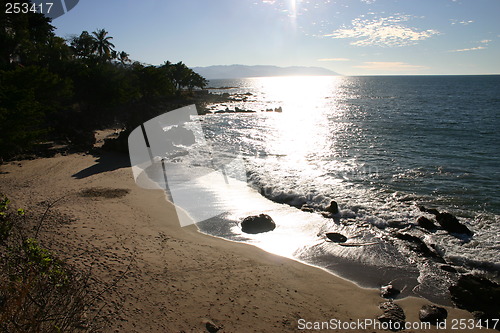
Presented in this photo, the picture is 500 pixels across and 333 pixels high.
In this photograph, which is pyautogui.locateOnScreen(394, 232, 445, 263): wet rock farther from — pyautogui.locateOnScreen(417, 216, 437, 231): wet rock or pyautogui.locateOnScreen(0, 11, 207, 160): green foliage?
pyautogui.locateOnScreen(0, 11, 207, 160): green foliage

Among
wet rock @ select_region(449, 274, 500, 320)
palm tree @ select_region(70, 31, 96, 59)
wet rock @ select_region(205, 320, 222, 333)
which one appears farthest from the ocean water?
palm tree @ select_region(70, 31, 96, 59)

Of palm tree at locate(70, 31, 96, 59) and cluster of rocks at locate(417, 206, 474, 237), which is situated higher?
palm tree at locate(70, 31, 96, 59)

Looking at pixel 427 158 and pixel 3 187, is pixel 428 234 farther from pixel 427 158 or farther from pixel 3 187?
pixel 3 187

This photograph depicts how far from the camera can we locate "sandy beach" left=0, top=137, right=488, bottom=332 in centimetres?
661

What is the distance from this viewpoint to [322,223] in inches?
498

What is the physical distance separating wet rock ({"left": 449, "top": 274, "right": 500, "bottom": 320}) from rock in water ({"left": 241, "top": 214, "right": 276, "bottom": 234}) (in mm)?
6083

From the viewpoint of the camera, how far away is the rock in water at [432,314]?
7048 mm

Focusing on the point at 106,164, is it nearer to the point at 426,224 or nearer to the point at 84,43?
the point at 426,224

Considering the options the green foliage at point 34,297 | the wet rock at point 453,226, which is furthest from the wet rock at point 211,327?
the wet rock at point 453,226

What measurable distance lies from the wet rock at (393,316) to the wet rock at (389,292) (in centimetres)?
46

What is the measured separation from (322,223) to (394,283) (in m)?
4.32

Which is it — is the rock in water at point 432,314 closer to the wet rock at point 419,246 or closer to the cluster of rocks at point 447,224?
the wet rock at point 419,246

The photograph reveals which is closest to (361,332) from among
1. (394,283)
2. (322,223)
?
(394,283)

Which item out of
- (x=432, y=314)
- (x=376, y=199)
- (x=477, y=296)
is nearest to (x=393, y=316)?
(x=432, y=314)
